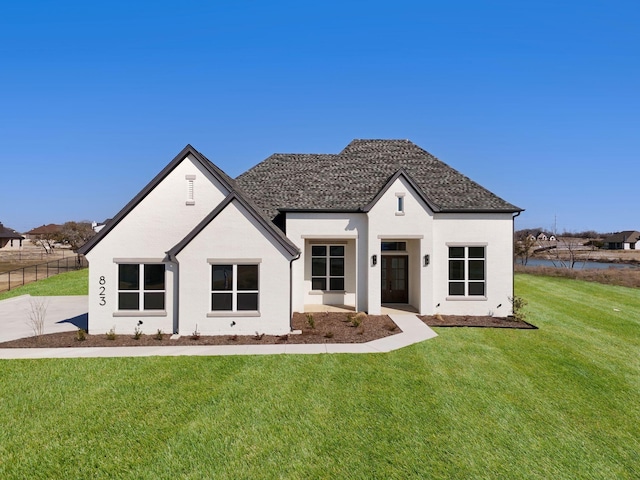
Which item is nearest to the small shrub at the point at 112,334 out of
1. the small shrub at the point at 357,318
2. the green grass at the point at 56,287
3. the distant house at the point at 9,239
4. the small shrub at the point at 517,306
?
the small shrub at the point at 357,318

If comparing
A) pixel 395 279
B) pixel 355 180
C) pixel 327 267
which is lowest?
pixel 395 279

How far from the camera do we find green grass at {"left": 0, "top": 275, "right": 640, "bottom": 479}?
5207 millimetres

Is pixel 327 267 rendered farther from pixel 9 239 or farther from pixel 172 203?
pixel 9 239

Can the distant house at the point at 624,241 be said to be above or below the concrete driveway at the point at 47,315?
above

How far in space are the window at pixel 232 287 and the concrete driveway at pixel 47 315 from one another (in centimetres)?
593

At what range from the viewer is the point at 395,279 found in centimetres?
1688

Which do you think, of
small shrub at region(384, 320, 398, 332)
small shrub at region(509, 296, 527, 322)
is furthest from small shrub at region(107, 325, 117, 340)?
small shrub at region(509, 296, 527, 322)

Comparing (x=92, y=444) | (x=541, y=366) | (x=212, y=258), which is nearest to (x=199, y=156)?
(x=212, y=258)

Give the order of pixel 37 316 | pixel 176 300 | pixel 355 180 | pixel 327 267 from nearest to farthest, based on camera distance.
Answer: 1. pixel 176 300
2. pixel 37 316
3. pixel 327 267
4. pixel 355 180

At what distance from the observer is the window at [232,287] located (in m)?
12.0

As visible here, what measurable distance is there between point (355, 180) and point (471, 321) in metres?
8.73

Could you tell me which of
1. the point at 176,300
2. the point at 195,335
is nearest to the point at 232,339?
the point at 195,335

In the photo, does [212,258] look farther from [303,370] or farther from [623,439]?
[623,439]

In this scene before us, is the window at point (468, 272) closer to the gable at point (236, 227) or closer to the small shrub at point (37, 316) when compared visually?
the gable at point (236, 227)
